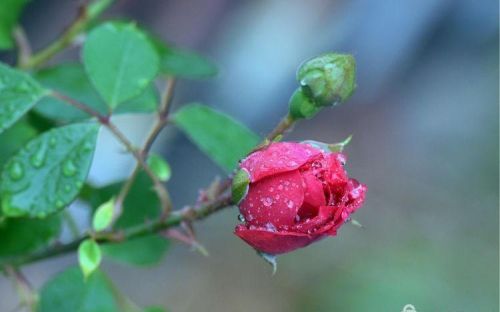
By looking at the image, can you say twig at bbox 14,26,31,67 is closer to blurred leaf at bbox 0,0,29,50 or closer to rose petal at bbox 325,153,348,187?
blurred leaf at bbox 0,0,29,50

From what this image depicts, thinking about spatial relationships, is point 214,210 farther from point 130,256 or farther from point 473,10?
point 473,10

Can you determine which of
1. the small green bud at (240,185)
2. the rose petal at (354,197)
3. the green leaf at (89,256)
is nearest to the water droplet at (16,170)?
the green leaf at (89,256)

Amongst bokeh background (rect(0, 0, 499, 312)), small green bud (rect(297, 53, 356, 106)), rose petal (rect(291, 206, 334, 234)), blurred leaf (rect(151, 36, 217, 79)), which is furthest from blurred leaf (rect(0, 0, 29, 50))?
bokeh background (rect(0, 0, 499, 312))

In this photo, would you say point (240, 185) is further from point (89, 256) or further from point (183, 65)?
point (183, 65)

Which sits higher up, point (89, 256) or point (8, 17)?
point (8, 17)

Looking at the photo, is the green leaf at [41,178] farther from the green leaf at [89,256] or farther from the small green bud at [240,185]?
the small green bud at [240,185]

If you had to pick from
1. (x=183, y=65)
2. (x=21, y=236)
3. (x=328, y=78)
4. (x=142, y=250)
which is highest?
(x=328, y=78)

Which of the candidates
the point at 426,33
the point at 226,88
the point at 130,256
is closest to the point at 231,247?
the point at 226,88

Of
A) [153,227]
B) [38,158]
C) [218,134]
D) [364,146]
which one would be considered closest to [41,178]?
[38,158]
